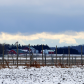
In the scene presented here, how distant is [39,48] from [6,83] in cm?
8712

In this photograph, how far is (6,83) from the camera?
10.5 m

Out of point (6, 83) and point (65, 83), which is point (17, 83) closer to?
point (6, 83)

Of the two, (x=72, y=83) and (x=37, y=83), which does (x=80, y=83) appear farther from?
(x=37, y=83)

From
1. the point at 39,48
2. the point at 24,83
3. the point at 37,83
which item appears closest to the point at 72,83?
the point at 37,83

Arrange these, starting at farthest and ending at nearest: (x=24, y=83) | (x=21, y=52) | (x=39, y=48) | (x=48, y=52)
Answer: (x=39, y=48) < (x=48, y=52) < (x=21, y=52) < (x=24, y=83)

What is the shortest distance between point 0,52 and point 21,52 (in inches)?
919

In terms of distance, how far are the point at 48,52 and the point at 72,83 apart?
77564 millimetres

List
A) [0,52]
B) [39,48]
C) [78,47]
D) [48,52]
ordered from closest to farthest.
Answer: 1. [0,52]
2. [48,52]
3. [39,48]
4. [78,47]

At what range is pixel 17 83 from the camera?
10.4m

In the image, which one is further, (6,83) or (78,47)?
(78,47)

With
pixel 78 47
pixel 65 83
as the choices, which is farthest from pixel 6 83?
pixel 78 47

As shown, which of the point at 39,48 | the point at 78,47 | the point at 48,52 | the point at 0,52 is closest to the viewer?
the point at 0,52

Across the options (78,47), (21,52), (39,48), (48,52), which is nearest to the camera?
(21,52)

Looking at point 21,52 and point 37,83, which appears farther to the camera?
point 21,52
